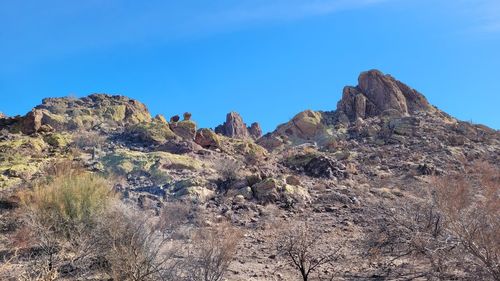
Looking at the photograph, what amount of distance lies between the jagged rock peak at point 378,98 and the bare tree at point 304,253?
2491cm

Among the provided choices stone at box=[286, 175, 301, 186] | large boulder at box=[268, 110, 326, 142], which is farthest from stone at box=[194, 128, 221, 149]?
large boulder at box=[268, 110, 326, 142]

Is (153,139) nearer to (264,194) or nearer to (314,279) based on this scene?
(264,194)

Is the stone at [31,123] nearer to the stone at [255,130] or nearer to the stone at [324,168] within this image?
the stone at [324,168]

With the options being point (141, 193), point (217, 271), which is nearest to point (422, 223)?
point (217, 271)

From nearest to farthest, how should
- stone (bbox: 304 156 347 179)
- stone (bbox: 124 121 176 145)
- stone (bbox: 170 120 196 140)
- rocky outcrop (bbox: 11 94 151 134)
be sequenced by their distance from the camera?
stone (bbox: 304 156 347 179) < stone (bbox: 124 121 176 145) < rocky outcrop (bbox: 11 94 151 134) < stone (bbox: 170 120 196 140)

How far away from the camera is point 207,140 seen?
2378cm

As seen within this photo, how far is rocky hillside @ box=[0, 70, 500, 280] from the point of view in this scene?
1512cm

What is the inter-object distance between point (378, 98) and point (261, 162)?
18332 millimetres

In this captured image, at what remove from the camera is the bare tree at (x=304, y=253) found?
10345 mm

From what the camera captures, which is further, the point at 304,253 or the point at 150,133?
the point at 150,133

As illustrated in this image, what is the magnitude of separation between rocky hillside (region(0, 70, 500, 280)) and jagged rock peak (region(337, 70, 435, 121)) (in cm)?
124

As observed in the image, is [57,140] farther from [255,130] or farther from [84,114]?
[255,130]

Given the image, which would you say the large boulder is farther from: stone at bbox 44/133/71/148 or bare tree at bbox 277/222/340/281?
bare tree at bbox 277/222/340/281

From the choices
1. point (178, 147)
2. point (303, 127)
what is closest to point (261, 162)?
point (178, 147)
